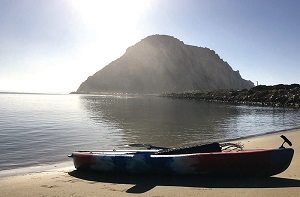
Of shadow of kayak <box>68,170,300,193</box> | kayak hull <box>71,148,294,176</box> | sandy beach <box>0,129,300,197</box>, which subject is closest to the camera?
sandy beach <box>0,129,300,197</box>

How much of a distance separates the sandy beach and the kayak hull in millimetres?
235

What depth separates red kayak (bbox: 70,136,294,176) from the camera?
9703mm

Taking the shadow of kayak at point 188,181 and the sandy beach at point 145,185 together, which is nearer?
the sandy beach at point 145,185

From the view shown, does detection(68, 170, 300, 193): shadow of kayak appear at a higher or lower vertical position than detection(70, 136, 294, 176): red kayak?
lower

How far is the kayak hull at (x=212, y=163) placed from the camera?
31.8ft

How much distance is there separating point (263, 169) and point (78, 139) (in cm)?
1406

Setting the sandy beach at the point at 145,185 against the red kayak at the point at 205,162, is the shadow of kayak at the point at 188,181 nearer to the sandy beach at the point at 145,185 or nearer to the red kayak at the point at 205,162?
the sandy beach at the point at 145,185

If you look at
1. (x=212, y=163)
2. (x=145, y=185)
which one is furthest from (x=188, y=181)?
(x=145, y=185)

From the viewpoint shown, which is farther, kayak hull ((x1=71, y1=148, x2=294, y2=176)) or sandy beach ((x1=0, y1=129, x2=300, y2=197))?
kayak hull ((x1=71, y1=148, x2=294, y2=176))

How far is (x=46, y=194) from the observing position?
28.8 feet

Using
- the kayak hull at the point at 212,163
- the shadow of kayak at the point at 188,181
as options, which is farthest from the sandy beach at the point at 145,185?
the kayak hull at the point at 212,163

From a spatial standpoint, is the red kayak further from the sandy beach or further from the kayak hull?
the sandy beach

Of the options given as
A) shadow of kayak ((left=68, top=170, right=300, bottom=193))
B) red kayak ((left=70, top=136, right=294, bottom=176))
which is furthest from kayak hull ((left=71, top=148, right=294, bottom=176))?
shadow of kayak ((left=68, top=170, right=300, bottom=193))

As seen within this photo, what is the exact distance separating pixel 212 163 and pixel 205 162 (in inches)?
8.1
